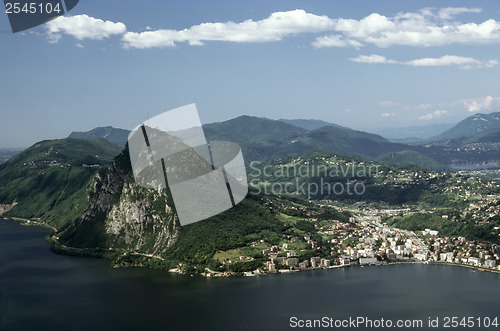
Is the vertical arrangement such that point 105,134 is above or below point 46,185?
below

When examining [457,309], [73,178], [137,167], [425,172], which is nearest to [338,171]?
[425,172]

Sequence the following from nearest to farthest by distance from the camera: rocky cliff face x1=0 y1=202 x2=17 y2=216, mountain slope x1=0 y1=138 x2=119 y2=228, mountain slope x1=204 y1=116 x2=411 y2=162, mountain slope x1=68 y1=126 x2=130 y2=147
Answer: mountain slope x1=0 y1=138 x2=119 y2=228 < rocky cliff face x1=0 y1=202 x2=17 y2=216 < mountain slope x1=204 y1=116 x2=411 y2=162 < mountain slope x1=68 y1=126 x2=130 y2=147

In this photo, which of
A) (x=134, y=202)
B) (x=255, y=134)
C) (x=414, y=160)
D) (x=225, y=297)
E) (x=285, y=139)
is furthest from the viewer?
(x=255, y=134)

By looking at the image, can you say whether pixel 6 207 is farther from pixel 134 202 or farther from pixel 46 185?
pixel 134 202

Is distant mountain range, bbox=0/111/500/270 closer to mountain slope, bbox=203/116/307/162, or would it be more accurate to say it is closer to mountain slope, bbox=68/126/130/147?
mountain slope, bbox=203/116/307/162

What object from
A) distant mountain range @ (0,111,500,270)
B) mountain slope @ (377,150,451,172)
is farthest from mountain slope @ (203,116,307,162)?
distant mountain range @ (0,111,500,270)

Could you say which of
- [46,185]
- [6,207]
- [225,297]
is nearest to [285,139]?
[46,185]
